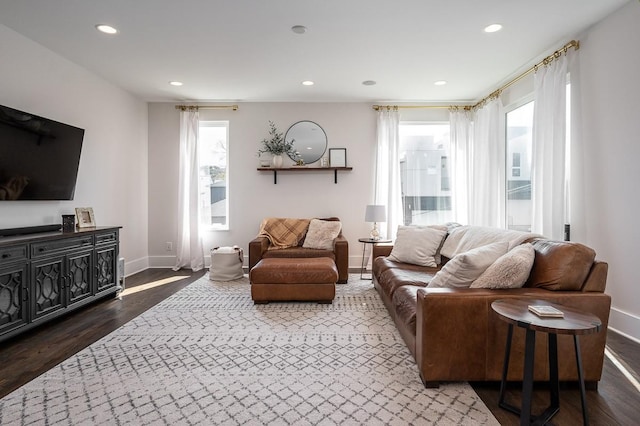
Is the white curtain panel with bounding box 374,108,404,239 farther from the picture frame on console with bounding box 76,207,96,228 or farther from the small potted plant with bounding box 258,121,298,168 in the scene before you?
the picture frame on console with bounding box 76,207,96,228

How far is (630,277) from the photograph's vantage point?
9.20ft

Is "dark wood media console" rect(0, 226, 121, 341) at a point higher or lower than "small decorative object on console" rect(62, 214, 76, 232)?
lower

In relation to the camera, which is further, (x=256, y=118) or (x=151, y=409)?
(x=256, y=118)

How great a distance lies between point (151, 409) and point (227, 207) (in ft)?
13.4

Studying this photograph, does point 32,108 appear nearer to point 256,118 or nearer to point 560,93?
point 256,118

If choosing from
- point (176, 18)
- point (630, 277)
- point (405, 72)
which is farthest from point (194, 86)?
point (630, 277)

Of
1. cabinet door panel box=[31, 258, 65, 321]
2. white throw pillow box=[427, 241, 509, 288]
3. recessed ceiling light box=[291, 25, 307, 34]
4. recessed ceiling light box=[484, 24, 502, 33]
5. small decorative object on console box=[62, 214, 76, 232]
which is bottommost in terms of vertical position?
cabinet door panel box=[31, 258, 65, 321]

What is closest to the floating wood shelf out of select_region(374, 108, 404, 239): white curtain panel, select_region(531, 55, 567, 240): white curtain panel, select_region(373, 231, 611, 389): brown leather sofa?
select_region(374, 108, 404, 239): white curtain panel

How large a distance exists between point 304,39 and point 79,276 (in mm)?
3273

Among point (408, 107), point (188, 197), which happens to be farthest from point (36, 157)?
point (408, 107)

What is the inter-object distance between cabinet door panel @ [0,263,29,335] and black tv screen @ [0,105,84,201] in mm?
782

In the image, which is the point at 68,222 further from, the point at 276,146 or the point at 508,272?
the point at 508,272

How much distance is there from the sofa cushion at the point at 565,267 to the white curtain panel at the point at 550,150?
62.9 inches

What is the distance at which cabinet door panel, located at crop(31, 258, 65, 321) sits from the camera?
9.21 feet
